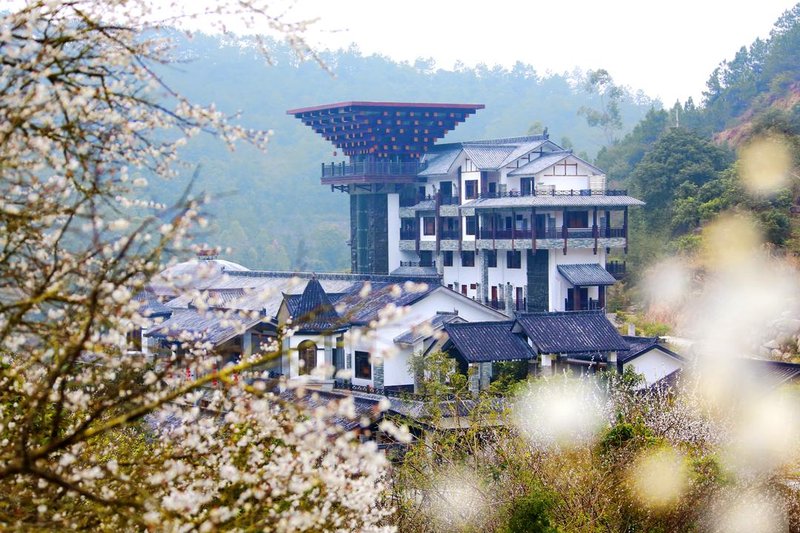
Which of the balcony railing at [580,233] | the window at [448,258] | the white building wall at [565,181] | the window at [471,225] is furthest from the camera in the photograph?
the window at [448,258]

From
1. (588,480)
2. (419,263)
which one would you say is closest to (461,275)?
(419,263)

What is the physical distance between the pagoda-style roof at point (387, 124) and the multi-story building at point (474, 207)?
5 centimetres

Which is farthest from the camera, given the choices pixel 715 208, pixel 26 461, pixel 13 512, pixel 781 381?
pixel 715 208

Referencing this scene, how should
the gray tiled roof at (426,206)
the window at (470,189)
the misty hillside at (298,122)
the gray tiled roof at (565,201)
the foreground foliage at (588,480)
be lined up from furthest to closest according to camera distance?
the misty hillside at (298,122) < the gray tiled roof at (426,206) < the window at (470,189) < the gray tiled roof at (565,201) < the foreground foliage at (588,480)

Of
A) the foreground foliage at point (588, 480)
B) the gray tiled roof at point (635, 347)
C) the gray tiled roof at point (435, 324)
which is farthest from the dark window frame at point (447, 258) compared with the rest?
the foreground foliage at point (588, 480)

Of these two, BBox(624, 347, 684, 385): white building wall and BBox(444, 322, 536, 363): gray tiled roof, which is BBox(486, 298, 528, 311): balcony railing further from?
BBox(624, 347, 684, 385): white building wall

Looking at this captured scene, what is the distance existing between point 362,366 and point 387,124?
15.7m

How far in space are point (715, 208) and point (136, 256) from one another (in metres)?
38.1

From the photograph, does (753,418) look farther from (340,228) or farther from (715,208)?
(340,228)

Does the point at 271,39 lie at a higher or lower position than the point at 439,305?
higher

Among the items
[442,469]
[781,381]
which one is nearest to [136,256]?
[442,469]

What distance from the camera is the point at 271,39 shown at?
10912cm

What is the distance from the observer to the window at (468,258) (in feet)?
144

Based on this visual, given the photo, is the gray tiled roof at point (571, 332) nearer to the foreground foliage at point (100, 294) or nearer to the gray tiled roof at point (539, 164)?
the gray tiled roof at point (539, 164)
